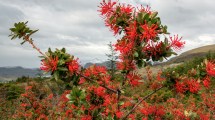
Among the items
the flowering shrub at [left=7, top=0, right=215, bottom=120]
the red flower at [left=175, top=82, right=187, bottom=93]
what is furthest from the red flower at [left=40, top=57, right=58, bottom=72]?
the red flower at [left=175, top=82, right=187, bottom=93]

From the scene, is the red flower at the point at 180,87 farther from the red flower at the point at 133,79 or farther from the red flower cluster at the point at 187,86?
the red flower at the point at 133,79

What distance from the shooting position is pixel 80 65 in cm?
483

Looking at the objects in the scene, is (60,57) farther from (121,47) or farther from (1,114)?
(1,114)

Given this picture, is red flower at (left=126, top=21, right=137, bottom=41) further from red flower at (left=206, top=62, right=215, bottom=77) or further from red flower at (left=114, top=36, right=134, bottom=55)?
red flower at (left=206, top=62, right=215, bottom=77)

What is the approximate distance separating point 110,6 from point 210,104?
11.2 m

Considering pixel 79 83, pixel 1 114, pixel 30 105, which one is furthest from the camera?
pixel 1 114

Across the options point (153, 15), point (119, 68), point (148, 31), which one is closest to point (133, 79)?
point (119, 68)

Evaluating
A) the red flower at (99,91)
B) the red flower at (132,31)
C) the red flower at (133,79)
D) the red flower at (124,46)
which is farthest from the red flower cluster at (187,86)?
the red flower at (99,91)

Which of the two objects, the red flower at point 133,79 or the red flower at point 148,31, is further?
the red flower at point 133,79

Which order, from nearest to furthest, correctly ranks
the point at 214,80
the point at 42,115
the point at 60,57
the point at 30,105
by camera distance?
1. the point at 60,57
2. the point at 42,115
3. the point at 30,105
4. the point at 214,80

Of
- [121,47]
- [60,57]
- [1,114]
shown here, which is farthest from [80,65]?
[1,114]

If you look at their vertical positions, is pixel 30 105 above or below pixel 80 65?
below

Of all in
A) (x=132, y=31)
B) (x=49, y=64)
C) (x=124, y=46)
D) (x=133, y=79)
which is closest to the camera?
(x=49, y=64)

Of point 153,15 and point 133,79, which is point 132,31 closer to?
point 153,15
